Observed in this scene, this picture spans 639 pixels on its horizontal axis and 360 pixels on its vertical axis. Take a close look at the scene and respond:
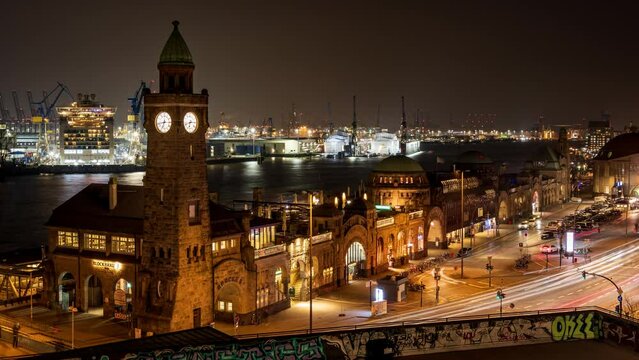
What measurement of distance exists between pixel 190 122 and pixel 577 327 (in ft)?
95.1

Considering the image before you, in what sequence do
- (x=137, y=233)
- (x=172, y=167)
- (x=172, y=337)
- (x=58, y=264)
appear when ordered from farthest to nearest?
(x=58, y=264) → (x=137, y=233) → (x=172, y=167) → (x=172, y=337)

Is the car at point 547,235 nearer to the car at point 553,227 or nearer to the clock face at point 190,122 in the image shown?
the car at point 553,227

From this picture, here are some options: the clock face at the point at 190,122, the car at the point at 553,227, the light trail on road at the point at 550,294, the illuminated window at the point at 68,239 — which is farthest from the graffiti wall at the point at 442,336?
the car at the point at 553,227

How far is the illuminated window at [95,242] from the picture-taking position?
6091cm

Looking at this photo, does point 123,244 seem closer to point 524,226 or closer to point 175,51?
point 175,51

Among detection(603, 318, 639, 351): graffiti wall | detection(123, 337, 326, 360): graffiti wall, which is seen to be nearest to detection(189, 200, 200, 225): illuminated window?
detection(123, 337, 326, 360): graffiti wall

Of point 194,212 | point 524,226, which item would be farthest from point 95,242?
point 524,226

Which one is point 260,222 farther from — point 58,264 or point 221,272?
point 58,264

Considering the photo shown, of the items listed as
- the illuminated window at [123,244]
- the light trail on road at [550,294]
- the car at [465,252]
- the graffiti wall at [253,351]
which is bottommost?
the light trail on road at [550,294]

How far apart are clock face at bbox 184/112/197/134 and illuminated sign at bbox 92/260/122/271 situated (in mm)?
11976

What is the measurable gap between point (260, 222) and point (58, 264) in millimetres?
16380

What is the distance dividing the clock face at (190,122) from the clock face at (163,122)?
3.92 feet

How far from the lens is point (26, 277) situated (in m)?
65.2

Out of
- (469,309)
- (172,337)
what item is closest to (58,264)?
(172,337)
